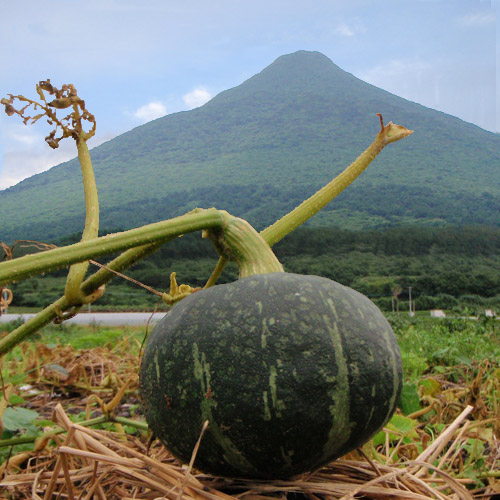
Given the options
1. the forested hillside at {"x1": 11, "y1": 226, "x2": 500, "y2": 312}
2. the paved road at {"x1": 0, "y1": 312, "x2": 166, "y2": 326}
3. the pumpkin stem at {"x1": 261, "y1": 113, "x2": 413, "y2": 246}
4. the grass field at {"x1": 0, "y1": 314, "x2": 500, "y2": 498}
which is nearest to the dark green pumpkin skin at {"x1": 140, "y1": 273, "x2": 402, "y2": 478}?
the pumpkin stem at {"x1": 261, "y1": 113, "x2": 413, "y2": 246}

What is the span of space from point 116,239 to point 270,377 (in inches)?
18.5

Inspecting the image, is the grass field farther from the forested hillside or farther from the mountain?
the mountain

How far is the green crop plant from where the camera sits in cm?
115

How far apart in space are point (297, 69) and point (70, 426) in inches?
6449

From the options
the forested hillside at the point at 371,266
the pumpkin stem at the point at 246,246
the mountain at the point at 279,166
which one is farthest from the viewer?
the mountain at the point at 279,166

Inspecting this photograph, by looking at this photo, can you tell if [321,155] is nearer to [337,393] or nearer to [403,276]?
[403,276]

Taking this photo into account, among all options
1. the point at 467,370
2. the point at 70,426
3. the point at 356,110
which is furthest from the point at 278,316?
the point at 356,110

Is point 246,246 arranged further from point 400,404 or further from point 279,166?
point 279,166

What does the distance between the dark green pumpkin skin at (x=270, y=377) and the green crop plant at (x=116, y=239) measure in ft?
0.45

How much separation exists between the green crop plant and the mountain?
6052cm

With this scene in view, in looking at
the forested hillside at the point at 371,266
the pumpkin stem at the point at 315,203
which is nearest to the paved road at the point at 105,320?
the forested hillside at the point at 371,266

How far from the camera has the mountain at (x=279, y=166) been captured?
77688mm

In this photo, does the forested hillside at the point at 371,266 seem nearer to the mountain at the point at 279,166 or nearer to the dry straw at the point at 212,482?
the dry straw at the point at 212,482

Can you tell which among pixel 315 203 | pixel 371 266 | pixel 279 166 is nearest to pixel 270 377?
pixel 315 203
